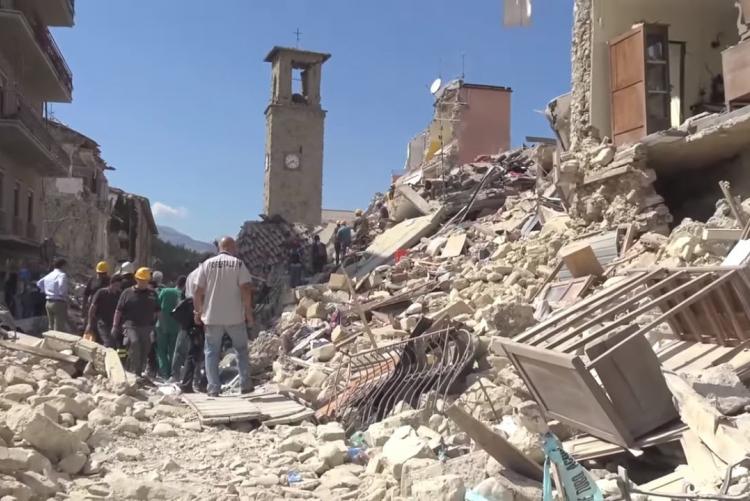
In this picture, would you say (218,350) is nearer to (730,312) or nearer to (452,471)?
(452,471)

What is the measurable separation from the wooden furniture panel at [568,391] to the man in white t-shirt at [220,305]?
3.15 m

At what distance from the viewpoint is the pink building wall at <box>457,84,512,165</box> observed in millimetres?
29469

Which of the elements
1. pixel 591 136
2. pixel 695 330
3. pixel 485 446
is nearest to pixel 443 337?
pixel 695 330

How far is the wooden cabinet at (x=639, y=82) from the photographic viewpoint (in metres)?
10.2

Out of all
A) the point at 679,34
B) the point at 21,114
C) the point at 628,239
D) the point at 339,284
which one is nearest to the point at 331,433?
the point at 628,239

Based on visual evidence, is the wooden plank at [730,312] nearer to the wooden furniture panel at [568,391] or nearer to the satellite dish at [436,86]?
the wooden furniture panel at [568,391]

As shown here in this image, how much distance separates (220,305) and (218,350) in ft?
1.48

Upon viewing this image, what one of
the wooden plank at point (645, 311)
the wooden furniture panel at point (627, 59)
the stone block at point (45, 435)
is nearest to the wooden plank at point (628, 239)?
the wooden furniture panel at point (627, 59)

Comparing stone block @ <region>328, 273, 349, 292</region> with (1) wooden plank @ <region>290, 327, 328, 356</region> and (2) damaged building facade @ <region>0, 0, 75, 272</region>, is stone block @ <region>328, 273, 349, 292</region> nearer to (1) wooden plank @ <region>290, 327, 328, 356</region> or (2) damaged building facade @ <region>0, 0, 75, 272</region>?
(1) wooden plank @ <region>290, 327, 328, 356</region>

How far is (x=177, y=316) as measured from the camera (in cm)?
775

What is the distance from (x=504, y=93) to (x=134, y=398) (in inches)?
1056

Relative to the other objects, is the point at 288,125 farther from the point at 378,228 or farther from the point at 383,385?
the point at 383,385

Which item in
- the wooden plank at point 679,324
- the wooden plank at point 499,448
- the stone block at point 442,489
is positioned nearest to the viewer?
the stone block at point 442,489

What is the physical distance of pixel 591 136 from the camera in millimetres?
10945
